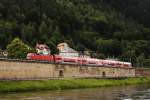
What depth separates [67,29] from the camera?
176875 millimetres

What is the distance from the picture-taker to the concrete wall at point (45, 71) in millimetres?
68713

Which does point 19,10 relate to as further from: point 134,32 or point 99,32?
point 134,32

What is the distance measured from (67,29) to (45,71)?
99.3m

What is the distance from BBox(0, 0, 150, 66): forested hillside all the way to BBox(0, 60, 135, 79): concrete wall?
4084cm

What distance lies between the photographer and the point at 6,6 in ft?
527

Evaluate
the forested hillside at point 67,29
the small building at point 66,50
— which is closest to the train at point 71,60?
the small building at point 66,50

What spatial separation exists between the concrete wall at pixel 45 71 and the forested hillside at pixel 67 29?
4084cm

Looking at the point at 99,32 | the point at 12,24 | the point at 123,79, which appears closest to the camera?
the point at 123,79

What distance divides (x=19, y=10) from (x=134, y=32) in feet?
175

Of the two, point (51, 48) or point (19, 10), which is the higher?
point (19, 10)

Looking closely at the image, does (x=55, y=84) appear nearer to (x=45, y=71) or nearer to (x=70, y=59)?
(x=45, y=71)

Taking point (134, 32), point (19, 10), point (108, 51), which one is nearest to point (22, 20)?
point (19, 10)

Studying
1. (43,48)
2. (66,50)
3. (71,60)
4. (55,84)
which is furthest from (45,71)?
(66,50)

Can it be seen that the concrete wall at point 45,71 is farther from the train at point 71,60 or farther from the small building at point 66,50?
the small building at point 66,50
